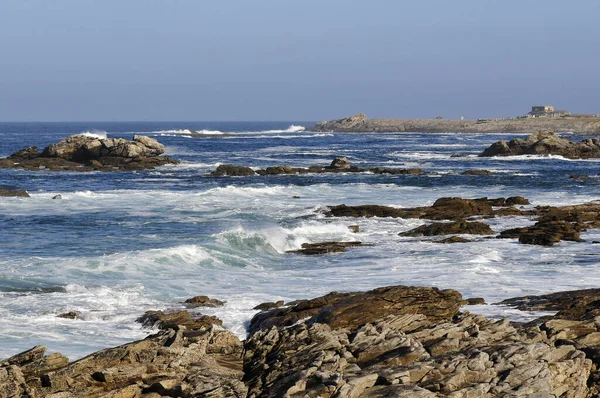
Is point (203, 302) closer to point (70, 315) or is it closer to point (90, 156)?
point (70, 315)

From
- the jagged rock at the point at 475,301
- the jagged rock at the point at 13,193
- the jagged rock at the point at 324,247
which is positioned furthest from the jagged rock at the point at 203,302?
the jagged rock at the point at 13,193

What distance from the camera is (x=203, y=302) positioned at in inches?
734

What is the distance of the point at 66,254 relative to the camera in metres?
25.1

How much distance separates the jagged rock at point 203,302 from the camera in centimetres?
1853

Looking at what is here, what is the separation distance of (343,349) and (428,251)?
48.1 ft

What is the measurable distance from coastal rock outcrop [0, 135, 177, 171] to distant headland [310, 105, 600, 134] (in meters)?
95.7

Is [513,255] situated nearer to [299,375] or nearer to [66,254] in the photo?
[66,254]

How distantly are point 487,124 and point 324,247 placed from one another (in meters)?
140

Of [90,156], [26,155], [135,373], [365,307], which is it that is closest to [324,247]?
[365,307]

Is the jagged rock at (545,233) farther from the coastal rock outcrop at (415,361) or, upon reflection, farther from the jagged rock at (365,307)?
the coastal rock outcrop at (415,361)

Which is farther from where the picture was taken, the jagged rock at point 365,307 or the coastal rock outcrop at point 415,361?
the jagged rock at point 365,307

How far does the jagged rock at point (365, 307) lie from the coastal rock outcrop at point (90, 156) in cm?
4733

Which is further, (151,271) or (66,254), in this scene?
(66,254)

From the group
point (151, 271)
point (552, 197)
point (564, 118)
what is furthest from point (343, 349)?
point (564, 118)
